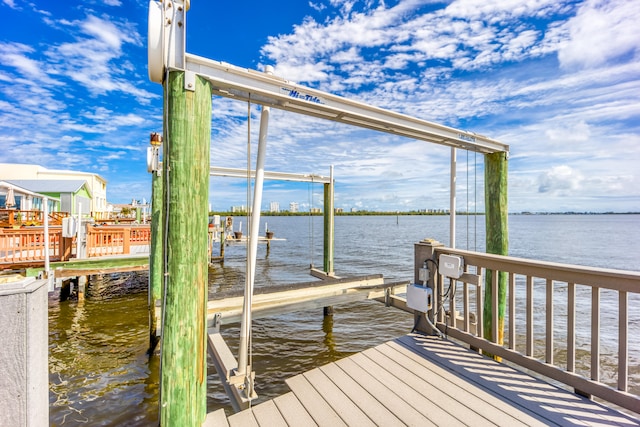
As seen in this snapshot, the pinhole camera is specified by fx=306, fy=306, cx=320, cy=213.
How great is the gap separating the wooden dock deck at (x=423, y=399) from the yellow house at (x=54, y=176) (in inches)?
1182

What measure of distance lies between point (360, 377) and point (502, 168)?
14.1ft

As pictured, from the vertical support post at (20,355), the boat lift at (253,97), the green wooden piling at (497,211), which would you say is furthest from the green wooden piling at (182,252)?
the green wooden piling at (497,211)

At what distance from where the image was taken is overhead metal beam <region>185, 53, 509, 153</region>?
2.62 metres

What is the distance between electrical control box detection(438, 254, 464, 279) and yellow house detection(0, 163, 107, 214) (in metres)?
30.3

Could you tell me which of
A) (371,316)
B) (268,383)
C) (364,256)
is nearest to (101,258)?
(268,383)

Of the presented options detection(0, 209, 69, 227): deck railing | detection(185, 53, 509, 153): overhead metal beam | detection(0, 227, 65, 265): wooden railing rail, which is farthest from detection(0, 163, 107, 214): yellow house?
detection(185, 53, 509, 153): overhead metal beam

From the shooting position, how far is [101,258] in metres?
9.23

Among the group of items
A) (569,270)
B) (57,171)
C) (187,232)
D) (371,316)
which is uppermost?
(57,171)

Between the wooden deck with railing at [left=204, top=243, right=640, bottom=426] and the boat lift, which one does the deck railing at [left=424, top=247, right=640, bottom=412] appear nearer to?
the wooden deck with railing at [left=204, top=243, right=640, bottom=426]

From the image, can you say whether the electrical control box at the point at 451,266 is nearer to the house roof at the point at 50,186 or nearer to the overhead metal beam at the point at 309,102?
the overhead metal beam at the point at 309,102

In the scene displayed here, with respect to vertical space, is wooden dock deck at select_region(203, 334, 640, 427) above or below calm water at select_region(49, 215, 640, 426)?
above

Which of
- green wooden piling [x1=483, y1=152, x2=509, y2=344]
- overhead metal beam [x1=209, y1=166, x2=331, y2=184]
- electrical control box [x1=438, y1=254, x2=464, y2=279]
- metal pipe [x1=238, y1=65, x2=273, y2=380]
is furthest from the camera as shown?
overhead metal beam [x1=209, y1=166, x2=331, y2=184]

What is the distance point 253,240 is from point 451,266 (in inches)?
93.6

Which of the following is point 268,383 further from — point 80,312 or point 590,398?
point 80,312
